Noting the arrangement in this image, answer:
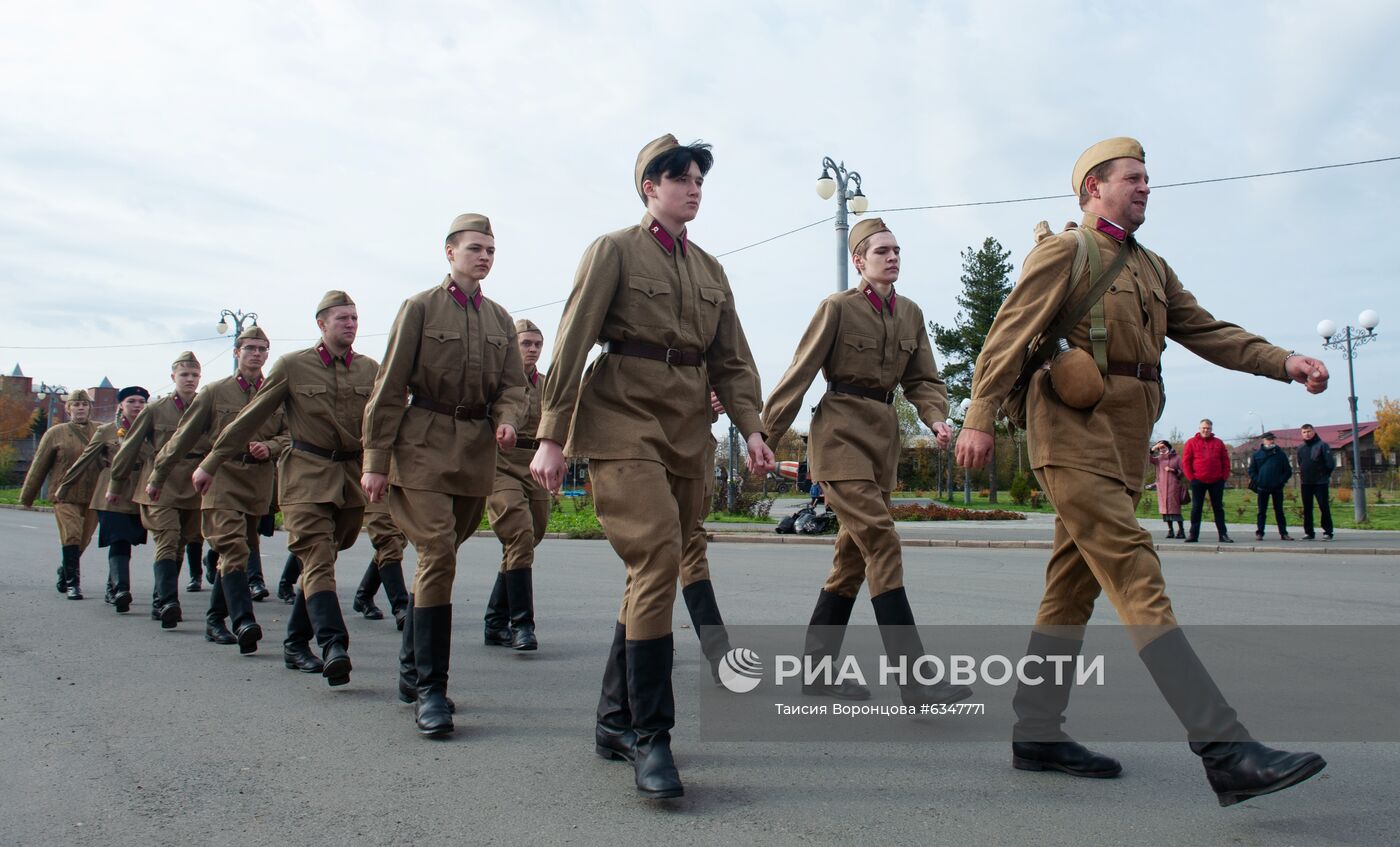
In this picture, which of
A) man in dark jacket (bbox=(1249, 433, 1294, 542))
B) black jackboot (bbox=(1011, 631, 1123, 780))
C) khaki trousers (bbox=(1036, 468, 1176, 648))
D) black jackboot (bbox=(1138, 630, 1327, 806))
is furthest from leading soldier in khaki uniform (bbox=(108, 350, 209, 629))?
man in dark jacket (bbox=(1249, 433, 1294, 542))

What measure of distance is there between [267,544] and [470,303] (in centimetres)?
1255

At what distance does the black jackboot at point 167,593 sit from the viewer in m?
7.74

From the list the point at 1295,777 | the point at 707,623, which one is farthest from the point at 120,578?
the point at 1295,777

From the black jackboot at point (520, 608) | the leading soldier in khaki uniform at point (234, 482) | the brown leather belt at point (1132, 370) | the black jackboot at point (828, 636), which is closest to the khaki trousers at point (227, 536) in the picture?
the leading soldier in khaki uniform at point (234, 482)

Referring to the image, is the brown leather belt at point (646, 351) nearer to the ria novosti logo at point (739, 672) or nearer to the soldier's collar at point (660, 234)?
the soldier's collar at point (660, 234)

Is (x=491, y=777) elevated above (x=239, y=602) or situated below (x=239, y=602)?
below

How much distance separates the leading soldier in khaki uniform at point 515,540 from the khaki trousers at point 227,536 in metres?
1.62

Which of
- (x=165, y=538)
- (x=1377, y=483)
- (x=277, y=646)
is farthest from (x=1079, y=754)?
(x=1377, y=483)

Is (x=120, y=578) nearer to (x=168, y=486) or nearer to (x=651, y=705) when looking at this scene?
(x=168, y=486)

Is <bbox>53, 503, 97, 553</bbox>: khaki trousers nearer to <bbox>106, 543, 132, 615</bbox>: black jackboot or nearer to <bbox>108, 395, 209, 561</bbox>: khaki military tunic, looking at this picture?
<bbox>106, 543, 132, 615</bbox>: black jackboot

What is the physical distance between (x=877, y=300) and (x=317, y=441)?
3264mm

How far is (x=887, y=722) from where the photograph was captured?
4.53 metres

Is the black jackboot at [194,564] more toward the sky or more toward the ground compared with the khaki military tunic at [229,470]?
more toward the ground

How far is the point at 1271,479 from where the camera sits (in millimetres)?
16938
